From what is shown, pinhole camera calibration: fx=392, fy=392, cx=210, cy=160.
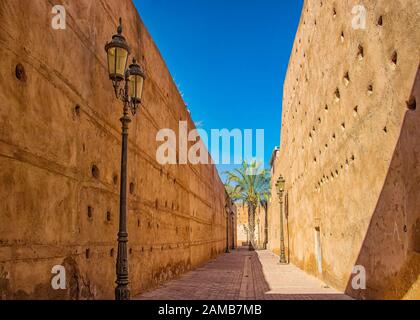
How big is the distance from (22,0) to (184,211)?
34.0 feet

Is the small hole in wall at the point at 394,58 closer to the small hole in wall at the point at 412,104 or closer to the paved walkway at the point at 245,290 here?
the small hole in wall at the point at 412,104

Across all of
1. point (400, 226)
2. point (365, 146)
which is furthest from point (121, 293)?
Answer: point (365, 146)

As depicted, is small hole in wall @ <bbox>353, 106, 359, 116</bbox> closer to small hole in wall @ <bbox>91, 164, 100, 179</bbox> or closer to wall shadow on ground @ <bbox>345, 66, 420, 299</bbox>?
wall shadow on ground @ <bbox>345, 66, 420, 299</bbox>

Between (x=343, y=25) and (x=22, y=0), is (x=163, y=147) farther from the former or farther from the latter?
(x=22, y=0)

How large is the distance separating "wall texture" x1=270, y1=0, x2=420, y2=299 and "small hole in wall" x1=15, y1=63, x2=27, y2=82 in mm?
4430

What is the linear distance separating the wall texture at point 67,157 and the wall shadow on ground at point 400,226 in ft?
13.9

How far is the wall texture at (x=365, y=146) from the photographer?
5.01 meters

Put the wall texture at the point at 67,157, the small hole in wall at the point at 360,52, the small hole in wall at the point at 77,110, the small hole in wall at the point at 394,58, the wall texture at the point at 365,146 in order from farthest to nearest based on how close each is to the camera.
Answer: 1. the small hole in wall at the point at 360,52
2. the small hole in wall at the point at 394,58
3. the small hole in wall at the point at 77,110
4. the wall texture at the point at 365,146
5. the wall texture at the point at 67,157

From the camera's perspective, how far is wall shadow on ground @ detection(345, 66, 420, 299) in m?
4.81

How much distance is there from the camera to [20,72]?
394 centimetres

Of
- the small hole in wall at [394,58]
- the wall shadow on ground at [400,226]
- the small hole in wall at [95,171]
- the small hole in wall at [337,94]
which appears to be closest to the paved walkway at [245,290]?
the wall shadow on ground at [400,226]

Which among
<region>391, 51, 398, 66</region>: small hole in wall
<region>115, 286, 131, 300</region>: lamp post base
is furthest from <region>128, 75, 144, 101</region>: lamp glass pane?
<region>391, 51, 398, 66</region>: small hole in wall

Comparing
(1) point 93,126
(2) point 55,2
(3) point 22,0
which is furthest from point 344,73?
(3) point 22,0
